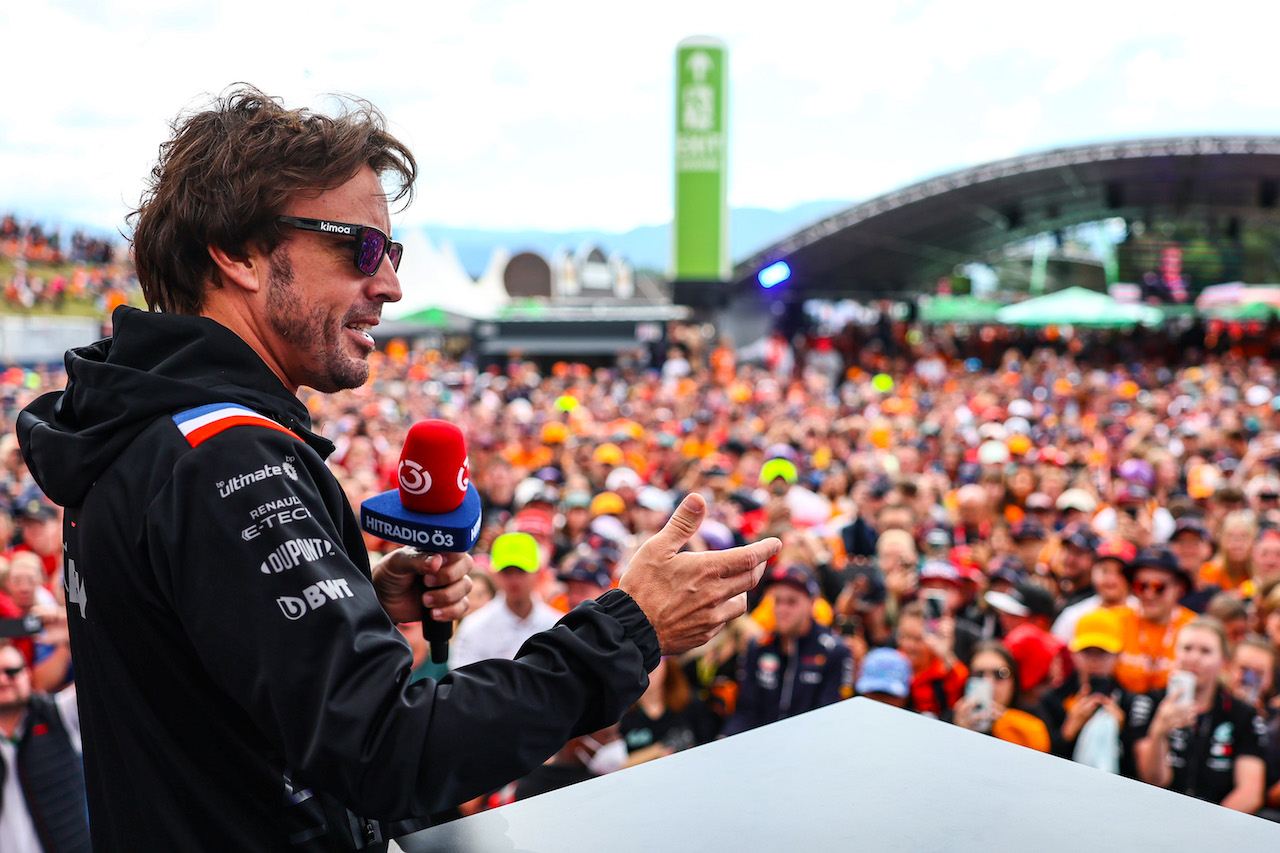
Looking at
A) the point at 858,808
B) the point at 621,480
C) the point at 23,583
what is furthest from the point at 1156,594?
the point at 23,583

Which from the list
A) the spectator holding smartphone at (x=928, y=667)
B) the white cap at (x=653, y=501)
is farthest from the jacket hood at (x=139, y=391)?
the white cap at (x=653, y=501)

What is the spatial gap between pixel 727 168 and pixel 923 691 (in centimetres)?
2297

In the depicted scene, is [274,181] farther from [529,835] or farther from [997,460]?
[997,460]

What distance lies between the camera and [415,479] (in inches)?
60.6

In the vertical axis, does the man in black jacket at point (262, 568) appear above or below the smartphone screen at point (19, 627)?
above

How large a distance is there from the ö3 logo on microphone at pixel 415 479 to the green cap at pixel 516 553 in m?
4.04

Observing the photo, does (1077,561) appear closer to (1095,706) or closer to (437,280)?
(1095,706)

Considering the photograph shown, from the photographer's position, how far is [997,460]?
10.2m

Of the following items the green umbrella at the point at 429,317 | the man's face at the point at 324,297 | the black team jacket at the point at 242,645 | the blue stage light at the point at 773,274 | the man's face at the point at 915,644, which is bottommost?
the man's face at the point at 915,644

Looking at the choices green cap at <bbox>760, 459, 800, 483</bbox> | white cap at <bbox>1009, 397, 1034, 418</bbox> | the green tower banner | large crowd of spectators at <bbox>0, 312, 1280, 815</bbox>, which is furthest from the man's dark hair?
the green tower banner

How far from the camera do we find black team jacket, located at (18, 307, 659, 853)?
3.44 feet

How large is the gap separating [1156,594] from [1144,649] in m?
0.31

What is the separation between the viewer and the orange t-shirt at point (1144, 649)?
4.65 meters

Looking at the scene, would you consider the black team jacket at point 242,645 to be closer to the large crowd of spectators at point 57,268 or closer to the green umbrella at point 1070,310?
the green umbrella at point 1070,310
